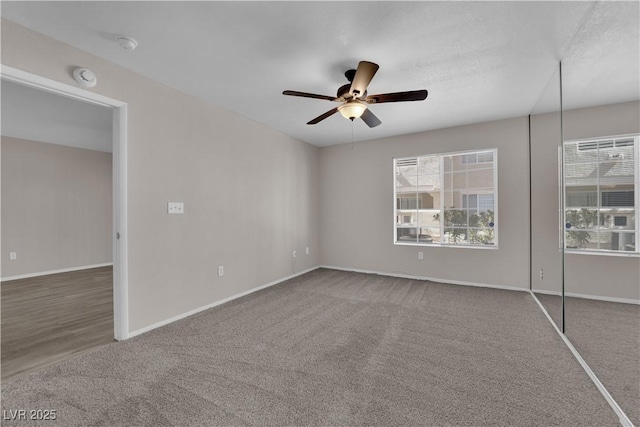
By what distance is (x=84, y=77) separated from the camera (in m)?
2.30

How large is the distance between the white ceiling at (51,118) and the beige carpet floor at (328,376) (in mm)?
2607

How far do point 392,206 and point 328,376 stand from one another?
3513mm

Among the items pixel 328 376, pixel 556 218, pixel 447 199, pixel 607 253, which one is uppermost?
pixel 447 199

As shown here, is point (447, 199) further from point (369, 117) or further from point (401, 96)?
point (401, 96)

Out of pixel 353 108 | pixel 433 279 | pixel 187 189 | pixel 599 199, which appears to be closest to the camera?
pixel 599 199

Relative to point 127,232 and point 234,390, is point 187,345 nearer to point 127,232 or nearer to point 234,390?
point 234,390

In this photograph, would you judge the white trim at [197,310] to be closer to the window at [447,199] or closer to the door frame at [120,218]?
the door frame at [120,218]

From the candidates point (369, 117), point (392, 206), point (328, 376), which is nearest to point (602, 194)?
point (369, 117)

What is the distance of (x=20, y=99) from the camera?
338 centimetres

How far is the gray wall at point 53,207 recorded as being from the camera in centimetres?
487

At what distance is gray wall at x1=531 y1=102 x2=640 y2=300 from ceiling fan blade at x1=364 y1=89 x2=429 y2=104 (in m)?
1.12

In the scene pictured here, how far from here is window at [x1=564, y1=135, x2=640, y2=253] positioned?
152cm

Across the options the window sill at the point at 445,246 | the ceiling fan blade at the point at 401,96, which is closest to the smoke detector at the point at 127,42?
the ceiling fan blade at the point at 401,96

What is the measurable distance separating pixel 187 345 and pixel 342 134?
386cm
